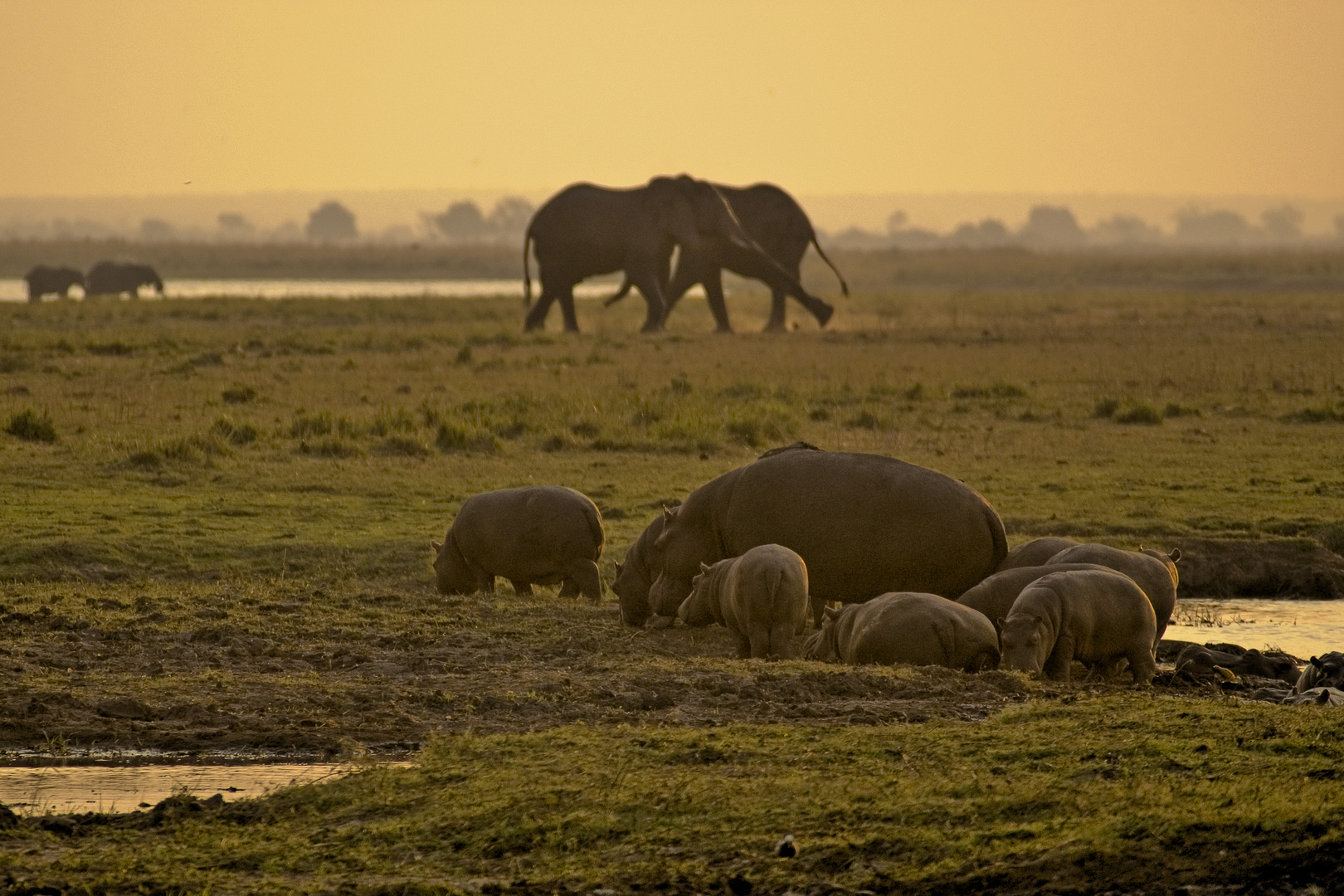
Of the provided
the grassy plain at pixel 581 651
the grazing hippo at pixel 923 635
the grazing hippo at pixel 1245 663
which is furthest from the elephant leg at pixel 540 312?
the grazing hippo at pixel 923 635

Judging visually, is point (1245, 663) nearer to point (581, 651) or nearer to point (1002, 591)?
point (1002, 591)

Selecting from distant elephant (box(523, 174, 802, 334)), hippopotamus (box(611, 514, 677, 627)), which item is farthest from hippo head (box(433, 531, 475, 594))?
distant elephant (box(523, 174, 802, 334))

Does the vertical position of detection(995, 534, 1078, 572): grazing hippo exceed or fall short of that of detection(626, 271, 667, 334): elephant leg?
it falls short

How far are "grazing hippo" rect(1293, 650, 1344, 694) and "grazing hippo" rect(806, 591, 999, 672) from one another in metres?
1.48

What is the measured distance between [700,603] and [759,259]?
28088 mm

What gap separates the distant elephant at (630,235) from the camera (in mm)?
37406

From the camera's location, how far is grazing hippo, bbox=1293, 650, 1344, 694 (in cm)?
873

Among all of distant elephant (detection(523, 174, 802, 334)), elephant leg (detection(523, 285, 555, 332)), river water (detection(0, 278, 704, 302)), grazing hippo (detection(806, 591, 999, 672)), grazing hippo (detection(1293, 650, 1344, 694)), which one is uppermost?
distant elephant (detection(523, 174, 802, 334))

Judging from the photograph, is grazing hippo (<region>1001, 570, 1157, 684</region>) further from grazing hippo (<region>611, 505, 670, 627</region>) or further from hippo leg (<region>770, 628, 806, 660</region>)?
grazing hippo (<region>611, 505, 670, 627</region>)

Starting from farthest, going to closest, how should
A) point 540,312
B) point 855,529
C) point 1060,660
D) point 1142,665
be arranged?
point 540,312 → point 855,529 → point 1142,665 → point 1060,660

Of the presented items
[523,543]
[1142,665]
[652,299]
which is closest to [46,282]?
[652,299]

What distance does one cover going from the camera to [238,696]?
26.4 ft

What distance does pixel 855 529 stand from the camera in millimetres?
10367

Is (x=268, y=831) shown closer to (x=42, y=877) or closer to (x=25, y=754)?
(x=42, y=877)
